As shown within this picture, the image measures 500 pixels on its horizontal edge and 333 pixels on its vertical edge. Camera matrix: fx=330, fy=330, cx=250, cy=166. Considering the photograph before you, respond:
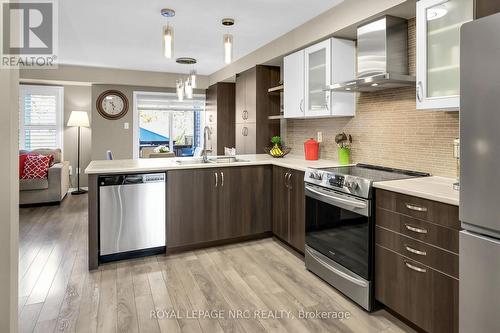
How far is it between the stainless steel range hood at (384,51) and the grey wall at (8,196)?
7.31ft

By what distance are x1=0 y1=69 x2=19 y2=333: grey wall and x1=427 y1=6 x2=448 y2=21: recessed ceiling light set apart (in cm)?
238

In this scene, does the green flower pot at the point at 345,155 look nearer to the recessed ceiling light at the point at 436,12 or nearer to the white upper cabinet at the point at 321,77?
the white upper cabinet at the point at 321,77

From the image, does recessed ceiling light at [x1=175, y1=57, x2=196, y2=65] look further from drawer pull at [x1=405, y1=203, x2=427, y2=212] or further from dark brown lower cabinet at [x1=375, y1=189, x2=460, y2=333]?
drawer pull at [x1=405, y1=203, x2=427, y2=212]

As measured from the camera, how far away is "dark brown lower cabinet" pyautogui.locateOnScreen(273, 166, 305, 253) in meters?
3.08

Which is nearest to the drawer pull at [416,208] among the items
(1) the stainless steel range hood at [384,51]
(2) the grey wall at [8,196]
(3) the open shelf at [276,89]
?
(1) the stainless steel range hood at [384,51]

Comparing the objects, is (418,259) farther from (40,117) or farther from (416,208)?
(40,117)

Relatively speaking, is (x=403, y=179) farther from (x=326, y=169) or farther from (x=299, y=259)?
(x=299, y=259)

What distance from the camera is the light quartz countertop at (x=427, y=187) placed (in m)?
1.76

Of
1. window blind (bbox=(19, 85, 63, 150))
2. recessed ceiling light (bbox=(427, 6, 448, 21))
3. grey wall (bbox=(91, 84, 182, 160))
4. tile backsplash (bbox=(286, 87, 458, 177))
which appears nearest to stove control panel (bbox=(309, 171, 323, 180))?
tile backsplash (bbox=(286, 87, 458, 177))

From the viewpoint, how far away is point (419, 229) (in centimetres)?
188

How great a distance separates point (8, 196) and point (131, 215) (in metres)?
1.73

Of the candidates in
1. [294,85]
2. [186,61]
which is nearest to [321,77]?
[294,85]

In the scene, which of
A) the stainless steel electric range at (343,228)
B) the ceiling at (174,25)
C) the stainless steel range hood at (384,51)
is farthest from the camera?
the ceiling at (174,25)

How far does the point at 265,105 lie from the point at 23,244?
3274mm
